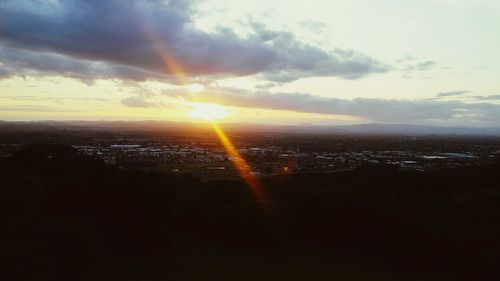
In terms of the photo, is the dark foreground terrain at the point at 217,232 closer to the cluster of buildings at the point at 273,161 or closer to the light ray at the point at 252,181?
the light ray at the point at 252,181

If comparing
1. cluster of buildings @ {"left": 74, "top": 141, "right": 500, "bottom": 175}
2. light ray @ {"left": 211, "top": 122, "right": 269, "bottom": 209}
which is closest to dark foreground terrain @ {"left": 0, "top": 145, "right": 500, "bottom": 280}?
light ray @ {"left": 211, "top": 122, "right": 269, "bottom": 209}

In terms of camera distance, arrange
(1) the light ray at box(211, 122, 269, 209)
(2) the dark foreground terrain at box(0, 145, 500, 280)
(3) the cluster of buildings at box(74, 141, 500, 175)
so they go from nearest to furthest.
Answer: (2) the dark foreground terrain at box(0, 145, 500, 280) → (1) the light ray at box(211, 122, 269, 209) → (3) the cluster of buildings at box(74, 141, 500, 175)

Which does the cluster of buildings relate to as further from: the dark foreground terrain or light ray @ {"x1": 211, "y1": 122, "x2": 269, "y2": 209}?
the dark foreground terrain

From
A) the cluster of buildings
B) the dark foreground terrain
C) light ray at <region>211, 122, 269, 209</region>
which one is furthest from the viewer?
the cluster of buildings

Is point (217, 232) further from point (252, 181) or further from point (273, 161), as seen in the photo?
point (273, 161)

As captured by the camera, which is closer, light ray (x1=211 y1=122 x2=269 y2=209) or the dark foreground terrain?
the dark foreground terrain

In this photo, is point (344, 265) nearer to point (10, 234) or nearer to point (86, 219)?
point (86, 219)

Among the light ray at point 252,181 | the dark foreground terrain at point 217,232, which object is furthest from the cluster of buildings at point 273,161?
→ the dark foreground terrain at point 217,232

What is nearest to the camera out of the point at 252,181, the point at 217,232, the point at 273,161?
the point at 217,232

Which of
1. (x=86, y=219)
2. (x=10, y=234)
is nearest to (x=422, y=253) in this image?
(x=86, y=219)

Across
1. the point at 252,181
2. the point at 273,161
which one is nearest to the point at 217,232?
the point at 252,181
